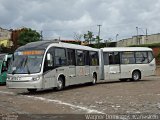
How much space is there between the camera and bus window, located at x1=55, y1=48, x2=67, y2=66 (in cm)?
2239

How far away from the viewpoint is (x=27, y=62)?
2094cm

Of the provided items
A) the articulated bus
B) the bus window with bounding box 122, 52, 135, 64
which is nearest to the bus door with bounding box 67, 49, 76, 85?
the bus window with bounding box 122, 52, 135, 64

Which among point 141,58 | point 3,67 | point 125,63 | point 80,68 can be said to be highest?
point 141,58

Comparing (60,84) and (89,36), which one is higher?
(89,36)

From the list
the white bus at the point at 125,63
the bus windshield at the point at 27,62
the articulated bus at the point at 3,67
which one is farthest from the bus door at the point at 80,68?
the articulated bus at the point at 3,67

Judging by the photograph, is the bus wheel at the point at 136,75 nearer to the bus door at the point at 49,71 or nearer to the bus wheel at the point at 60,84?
the bus wheel at the point at 60,84

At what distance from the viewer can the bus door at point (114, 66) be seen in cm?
3102

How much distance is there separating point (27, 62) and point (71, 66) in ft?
13.2

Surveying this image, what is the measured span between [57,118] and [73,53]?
44.0 ft

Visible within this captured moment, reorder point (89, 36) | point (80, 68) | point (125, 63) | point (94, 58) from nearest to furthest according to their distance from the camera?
1. point (80, 68)
2. point (94, 58)
3. point (125, 63)
4. point (89, 36)

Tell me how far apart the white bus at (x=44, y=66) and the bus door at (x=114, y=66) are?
584cm

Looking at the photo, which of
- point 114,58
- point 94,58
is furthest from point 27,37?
point 94,58

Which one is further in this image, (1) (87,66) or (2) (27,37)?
(2) (27,37)

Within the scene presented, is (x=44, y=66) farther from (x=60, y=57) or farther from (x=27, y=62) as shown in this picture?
(x=60, y=57)
